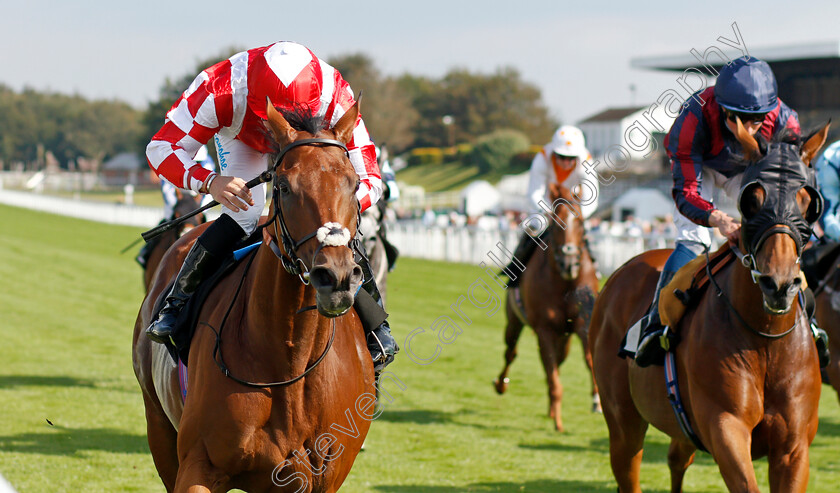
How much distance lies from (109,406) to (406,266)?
52.7 feet

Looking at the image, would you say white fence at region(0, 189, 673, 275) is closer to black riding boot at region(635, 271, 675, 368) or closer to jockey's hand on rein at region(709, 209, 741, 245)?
black riding boot at region(635, 271, 675, 368)

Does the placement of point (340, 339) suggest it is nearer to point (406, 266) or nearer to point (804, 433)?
point (804, 433)

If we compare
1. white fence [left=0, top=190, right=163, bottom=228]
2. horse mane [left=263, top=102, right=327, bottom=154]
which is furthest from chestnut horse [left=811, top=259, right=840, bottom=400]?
white fence [left=0, top=190, right=163, bottom=228]

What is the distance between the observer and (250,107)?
146 inches

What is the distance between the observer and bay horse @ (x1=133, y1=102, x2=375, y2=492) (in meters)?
2.89

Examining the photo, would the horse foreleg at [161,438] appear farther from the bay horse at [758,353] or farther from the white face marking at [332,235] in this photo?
the bay horse at [758,353]

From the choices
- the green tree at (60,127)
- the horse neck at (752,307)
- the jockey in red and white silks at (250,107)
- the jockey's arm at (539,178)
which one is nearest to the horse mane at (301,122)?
the jockey in red and white silks at (250,107)

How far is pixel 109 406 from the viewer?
8.25 meters

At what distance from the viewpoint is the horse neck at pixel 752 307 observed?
12.8ft

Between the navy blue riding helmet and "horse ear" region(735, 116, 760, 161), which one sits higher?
the navy blue riding helmet

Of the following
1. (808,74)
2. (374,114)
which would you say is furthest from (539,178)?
(374,114)

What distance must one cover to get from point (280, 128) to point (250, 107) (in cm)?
73

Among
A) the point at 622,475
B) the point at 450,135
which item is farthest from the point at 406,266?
the point at 450,135

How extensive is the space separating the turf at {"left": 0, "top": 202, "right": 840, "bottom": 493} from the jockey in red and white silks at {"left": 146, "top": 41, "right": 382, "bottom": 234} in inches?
115
